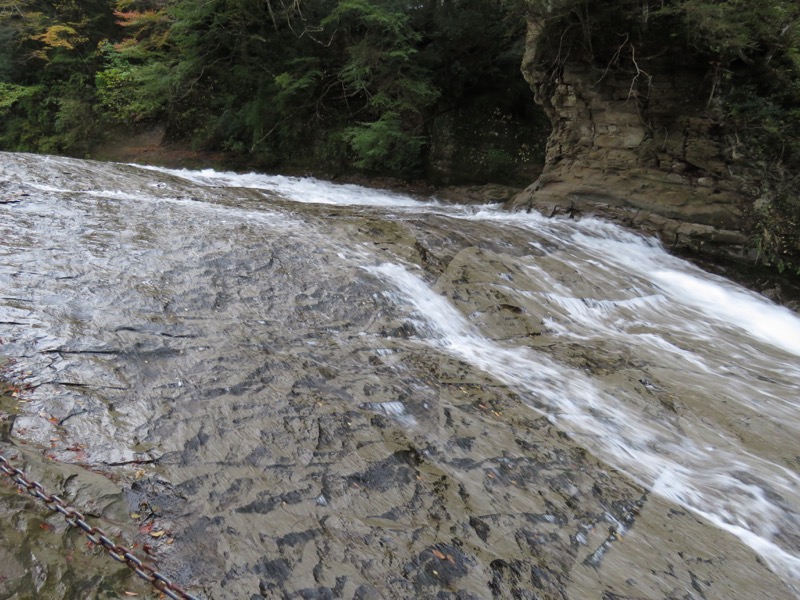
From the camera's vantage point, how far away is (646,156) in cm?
984

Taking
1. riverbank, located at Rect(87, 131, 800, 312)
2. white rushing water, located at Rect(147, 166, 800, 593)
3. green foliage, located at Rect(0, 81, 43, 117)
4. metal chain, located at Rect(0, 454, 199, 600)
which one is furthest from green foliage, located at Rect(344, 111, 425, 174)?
green foliage, located at Rect(0, 81, 43, 117)

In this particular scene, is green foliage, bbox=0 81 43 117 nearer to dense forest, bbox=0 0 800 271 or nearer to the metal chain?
dense forest, bbox=0 0 800 271

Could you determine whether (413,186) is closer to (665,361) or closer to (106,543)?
(665,361)

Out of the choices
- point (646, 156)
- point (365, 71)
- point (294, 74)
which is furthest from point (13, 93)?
point (646, 156)

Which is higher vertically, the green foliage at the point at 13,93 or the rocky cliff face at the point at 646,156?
the rocky cliff face at the point at 646,156

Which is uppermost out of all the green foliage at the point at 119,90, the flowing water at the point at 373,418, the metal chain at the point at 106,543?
the green foliage at the point at 119,90

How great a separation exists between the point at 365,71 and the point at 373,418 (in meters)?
11.1

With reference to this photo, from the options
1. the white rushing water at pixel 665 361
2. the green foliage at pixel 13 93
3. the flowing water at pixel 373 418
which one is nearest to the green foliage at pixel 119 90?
the green foliage at pixel 13 93

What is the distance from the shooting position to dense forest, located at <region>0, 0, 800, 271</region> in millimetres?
8555

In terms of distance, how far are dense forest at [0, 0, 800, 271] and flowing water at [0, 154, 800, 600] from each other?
4.68m

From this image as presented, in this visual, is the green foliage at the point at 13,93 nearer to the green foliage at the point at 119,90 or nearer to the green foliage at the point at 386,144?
the green foliage at the point at 119,90

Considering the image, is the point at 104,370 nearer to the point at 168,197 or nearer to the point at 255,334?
the point at 255,334

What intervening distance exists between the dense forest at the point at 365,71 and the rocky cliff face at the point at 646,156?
0.26m

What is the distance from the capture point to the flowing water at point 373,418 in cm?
264
